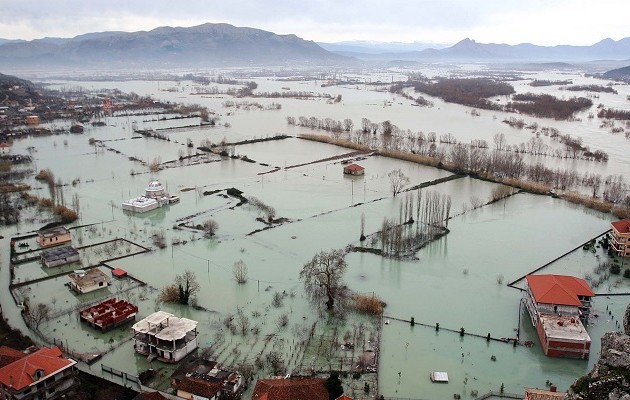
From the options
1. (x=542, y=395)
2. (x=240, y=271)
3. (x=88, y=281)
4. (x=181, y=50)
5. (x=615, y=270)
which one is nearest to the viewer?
(x=542, y=395)

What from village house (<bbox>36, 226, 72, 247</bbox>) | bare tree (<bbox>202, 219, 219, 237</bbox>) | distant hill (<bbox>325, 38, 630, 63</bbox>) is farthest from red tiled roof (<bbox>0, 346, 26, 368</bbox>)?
distant hill (<bbox>325, 38, 630, 63</bbox>)

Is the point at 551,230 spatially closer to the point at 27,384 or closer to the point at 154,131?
the point at 27,384

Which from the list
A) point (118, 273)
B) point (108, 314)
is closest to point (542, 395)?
point (108, 314)

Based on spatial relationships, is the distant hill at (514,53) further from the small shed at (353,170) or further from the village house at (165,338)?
the village house at (165,338)

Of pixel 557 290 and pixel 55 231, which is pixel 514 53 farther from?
pixel 55 231

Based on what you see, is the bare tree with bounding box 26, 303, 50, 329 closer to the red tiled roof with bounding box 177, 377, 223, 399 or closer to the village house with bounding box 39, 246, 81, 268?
the village house with bounding box 39, 246, 81, 268

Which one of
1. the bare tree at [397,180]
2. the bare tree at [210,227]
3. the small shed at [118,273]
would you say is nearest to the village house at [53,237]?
the small shed at [118,273]
